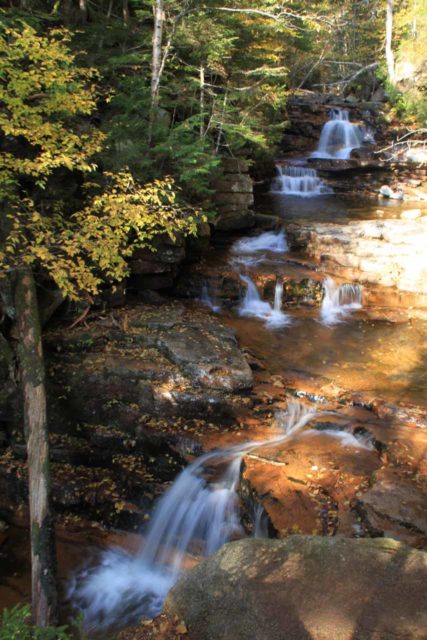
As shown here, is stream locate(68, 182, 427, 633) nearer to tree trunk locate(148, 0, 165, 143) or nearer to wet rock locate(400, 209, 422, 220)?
tree trunk locate(148, 0, 165, 143)

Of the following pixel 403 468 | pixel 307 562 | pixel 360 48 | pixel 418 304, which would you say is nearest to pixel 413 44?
pixel 360 48

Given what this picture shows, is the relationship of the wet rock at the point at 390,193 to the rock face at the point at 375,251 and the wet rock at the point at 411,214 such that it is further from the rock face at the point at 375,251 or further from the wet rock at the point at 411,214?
the rock face at the point at 375,251

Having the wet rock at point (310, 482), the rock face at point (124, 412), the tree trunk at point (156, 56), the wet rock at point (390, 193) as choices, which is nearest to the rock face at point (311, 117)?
the wet rock at point (390, 193)

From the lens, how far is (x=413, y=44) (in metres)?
26.3

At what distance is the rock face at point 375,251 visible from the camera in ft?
43.2

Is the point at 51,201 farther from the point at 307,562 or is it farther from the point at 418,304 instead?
the point at 418,304

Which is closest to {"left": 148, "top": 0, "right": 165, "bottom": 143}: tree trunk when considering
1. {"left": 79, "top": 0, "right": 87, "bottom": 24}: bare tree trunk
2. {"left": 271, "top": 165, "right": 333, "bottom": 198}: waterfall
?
{"left": 79, "top": 0, "right": 87, "bottom": 24}: bare tree trunk

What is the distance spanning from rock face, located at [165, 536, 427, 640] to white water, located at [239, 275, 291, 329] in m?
8.71

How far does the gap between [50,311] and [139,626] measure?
6497mm

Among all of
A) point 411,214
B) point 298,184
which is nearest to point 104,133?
point 411,214

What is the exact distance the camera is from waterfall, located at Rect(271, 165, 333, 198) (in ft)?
72.1

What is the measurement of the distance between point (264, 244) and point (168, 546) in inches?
434

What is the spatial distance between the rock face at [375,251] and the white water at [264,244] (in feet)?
1.26

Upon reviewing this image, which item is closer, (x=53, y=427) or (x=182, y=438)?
(x=182, y=438)
